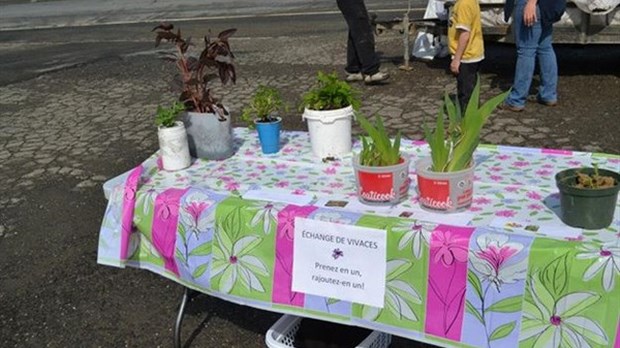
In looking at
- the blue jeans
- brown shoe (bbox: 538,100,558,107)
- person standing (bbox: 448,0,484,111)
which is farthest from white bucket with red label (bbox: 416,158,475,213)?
brown shoe (bbox: 538,100,558,107)

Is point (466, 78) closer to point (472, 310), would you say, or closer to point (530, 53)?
point (530, 53)

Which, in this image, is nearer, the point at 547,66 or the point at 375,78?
the point at 547,66

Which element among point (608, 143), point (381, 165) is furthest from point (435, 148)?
point (608, 143)

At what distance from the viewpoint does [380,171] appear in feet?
7.73

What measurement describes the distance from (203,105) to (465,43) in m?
3.17

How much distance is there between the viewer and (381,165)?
7.87 ft

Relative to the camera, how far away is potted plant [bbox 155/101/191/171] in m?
2.88

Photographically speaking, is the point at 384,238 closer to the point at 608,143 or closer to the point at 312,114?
the point at 312,114

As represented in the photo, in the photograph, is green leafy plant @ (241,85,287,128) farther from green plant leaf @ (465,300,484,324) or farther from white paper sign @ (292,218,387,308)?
green plant leaf @ (465,300,484,324)

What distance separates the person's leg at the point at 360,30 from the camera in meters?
7.20

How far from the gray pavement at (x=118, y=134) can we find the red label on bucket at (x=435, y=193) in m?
1.10

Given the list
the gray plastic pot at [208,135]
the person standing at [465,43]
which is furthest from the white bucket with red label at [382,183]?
the person standing at [465,43]

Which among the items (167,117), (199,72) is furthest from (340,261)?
(199,72)

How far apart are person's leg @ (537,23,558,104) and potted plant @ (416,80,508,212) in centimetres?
405
